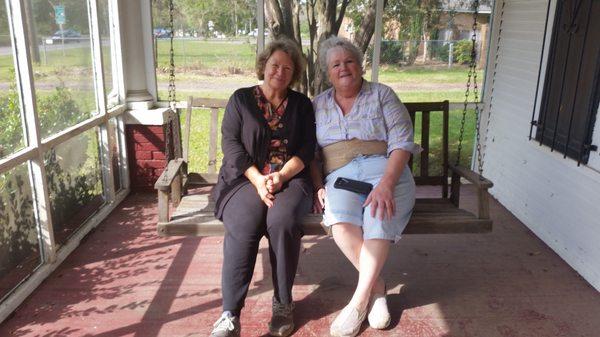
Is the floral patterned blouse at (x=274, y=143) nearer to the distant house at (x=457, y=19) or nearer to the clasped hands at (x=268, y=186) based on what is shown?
the clasped hands at (x=268, y=186)

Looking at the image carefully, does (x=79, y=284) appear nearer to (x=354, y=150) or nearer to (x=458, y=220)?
(x=354, y=150)

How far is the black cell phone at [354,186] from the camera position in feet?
7.86

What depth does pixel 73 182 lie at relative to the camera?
3.39 meters

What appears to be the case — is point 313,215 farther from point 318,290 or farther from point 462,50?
point 462,50

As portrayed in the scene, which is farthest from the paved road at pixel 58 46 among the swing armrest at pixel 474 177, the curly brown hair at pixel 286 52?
the swing armrest at pixel 474 177

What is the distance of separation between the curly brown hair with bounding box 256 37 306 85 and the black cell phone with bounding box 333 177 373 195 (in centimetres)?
60

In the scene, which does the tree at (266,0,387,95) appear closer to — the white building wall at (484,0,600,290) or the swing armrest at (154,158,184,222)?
the white building wall at (484,0,600,290)

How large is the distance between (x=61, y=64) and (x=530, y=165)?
3327mm

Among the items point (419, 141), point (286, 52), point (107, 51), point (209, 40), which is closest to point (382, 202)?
point (286, 52)

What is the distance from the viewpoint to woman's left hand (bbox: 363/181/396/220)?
230 cm

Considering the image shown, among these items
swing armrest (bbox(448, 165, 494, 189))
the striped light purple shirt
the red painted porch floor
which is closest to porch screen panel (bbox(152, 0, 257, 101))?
the red painted porch floor

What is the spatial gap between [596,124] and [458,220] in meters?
1.11

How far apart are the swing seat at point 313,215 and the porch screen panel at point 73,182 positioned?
84 cm

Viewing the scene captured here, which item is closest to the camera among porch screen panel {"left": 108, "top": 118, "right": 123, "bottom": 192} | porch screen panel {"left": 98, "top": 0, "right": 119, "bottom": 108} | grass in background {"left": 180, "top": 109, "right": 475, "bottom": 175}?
porch screen panel {"left": 98, "top": 0, "right": 119, "bottom": 108}
